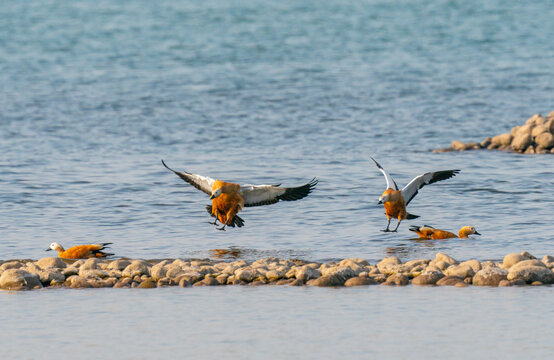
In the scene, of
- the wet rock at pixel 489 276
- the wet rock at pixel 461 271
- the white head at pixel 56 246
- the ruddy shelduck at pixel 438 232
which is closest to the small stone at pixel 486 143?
the ruddy shelduck at pixel 438 232

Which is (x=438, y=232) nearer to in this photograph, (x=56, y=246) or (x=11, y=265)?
(x=56, y=246)

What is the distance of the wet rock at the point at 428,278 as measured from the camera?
47.2 feet

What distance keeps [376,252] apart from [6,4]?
90752 millimetres

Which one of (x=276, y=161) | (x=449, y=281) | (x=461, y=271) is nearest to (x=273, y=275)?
(x=449, y=281)

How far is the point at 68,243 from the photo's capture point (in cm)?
1809

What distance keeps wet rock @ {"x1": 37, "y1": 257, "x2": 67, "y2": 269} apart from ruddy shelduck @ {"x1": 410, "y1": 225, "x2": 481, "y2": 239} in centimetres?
617

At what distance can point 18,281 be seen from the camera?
1452 cm

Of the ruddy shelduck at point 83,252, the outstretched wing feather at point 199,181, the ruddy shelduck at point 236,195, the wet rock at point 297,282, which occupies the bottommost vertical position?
the wet rock at point 297,282

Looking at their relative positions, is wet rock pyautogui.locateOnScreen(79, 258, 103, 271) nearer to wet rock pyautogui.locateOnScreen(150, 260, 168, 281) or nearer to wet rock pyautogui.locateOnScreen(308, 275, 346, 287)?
wet rock pyautogui.locateOnScreen(150, 260, 168, 281)

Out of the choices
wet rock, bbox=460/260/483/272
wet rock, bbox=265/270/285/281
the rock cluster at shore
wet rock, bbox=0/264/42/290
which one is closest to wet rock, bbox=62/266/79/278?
wet rock, bbox=0/264/42/290

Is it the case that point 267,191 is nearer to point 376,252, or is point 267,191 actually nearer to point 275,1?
point 376,252

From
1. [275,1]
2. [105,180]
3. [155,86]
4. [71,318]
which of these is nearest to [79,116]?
[155,86]

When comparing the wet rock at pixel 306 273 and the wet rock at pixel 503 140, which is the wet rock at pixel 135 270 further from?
the wet rock at pixel 503 140

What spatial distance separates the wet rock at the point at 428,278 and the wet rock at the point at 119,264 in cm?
412
